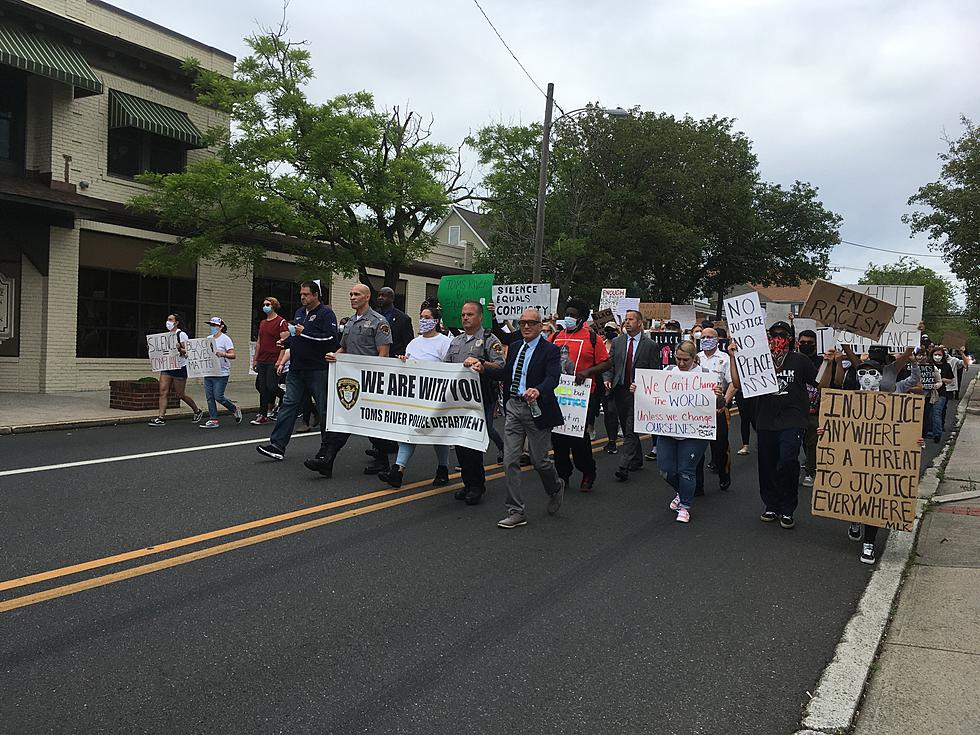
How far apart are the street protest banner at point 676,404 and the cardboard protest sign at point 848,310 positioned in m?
1.25

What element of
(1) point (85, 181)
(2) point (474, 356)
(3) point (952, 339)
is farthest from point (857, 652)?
(1) point (85, 181)

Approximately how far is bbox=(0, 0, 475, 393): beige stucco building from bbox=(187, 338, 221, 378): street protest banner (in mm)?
5700

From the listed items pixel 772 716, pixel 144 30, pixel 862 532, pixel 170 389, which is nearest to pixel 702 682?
pixel 772 716

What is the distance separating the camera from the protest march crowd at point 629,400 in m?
6.58

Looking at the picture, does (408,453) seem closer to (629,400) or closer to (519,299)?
(629,400)

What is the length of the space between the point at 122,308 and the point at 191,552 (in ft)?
49.3

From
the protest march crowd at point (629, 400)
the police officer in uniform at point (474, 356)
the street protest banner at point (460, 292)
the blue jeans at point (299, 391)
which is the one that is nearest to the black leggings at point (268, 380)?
A: the street protest banner at point (460, 292)

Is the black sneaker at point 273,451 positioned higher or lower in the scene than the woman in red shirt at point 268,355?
lower

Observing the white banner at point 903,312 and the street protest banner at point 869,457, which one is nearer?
the street protest banner at point 869,457

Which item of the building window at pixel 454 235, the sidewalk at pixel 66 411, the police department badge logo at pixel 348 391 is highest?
the building window at pixel 454 235

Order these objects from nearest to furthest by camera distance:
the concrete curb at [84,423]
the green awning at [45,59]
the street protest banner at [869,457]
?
the street protest banner at [869,457] < the concrete curb at [84,423] < the green awning at [45,59]

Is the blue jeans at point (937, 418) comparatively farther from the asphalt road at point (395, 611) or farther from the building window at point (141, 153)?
the building window at point (141, 153)

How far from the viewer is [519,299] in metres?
15.7

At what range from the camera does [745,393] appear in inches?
276
